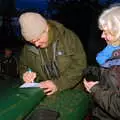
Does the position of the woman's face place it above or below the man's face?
above

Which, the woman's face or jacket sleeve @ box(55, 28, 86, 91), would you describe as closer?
the woman's face

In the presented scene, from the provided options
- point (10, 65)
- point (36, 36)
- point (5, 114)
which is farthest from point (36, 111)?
point (10, 65)

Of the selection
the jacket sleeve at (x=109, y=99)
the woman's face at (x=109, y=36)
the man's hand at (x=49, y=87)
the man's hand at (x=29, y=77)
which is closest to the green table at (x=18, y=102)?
the man's hand at (x=49, y=87)

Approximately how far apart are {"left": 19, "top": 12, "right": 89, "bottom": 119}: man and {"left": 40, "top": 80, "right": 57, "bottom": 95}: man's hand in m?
0.04

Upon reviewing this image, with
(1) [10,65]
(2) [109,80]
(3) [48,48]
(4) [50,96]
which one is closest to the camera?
(2) [109,80]

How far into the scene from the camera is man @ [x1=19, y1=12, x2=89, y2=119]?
265 centimetres

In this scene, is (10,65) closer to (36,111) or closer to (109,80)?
(36,111)

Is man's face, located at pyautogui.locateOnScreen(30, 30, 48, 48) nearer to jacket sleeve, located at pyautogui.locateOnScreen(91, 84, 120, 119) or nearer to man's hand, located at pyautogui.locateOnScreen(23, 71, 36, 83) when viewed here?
man's hand, located at pyautogui.locateOnScreen(23, 71, 36, 83)

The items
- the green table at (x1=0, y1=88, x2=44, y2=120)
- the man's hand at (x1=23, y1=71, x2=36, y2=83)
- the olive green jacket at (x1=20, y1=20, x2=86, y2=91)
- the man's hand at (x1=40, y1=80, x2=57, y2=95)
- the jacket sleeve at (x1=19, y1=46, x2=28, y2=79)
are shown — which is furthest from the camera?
the jacket sleeve at (x1=19, y1=46, x2=28, y2=79)

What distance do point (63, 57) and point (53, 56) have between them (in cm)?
8

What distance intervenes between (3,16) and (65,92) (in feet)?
13.5

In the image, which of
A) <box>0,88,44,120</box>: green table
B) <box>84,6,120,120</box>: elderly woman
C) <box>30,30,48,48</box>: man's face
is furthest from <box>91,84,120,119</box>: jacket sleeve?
<box>30,30,48,48</box>: man's face

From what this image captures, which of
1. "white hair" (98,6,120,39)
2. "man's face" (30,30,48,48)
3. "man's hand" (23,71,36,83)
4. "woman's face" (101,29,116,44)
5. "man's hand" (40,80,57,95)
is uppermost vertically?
"white hair" (98,6,120,39)

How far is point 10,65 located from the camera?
321cm
